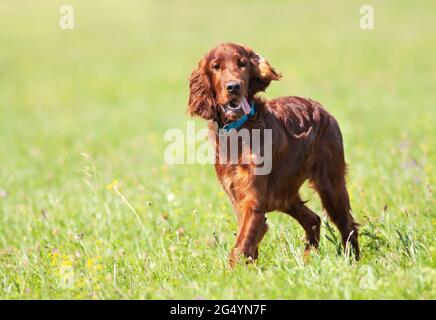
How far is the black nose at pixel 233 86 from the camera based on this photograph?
4.25 meters

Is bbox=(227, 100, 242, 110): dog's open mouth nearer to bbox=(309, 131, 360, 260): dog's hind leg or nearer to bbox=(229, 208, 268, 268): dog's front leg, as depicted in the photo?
bbox=(229, 208, 268, 268): dog's front leg

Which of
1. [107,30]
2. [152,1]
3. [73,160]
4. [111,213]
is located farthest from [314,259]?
[152,1]

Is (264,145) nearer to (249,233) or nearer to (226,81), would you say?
(226,81)

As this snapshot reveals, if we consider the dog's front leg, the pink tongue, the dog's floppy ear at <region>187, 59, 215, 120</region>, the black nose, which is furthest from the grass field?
the black nose

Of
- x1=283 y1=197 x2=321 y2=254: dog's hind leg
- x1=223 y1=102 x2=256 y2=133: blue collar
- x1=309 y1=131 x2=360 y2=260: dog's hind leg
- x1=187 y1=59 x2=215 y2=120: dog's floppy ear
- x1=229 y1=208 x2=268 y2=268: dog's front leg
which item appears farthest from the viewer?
x1=283 y1=197 x2=321 y2=254: dog's hind leg

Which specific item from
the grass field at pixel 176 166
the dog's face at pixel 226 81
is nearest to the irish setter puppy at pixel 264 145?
the dog's face at pixel 226 81

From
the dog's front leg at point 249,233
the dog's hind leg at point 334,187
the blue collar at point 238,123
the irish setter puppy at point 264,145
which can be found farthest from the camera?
the dog's hind leg at point 334,187

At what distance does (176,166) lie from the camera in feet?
29.7

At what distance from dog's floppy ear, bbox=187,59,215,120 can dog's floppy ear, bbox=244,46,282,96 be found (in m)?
0.27

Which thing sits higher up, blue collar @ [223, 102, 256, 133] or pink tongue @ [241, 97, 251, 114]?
pink tongue @ [241, 97, 251, 114]

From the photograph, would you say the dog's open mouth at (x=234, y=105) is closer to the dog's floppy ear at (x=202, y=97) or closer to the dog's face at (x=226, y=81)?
the dog's face at (x=226, y=81)

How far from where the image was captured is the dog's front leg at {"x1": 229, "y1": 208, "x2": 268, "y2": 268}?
4.16 m

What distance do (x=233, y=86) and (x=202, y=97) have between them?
1.25ft

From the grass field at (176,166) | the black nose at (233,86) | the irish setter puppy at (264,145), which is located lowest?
the grass field at (176,166)
